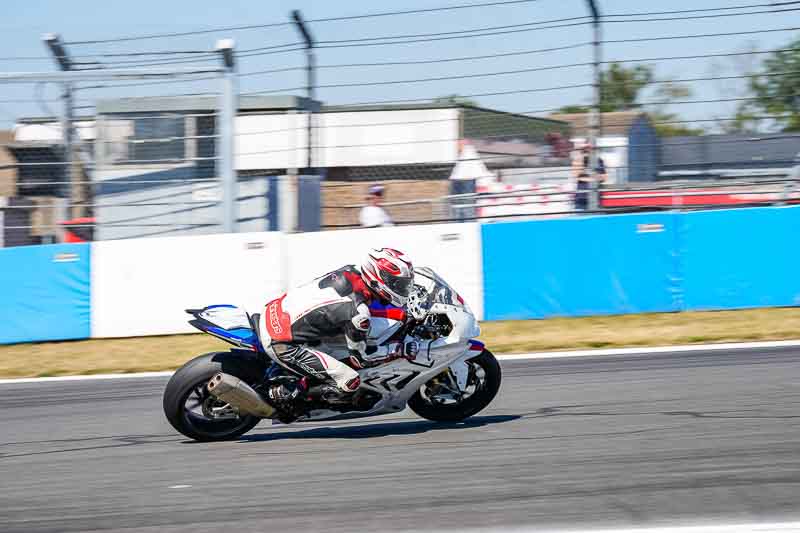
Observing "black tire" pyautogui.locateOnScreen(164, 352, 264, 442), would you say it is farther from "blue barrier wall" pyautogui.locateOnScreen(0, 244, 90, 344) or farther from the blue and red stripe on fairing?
"blue barrier wall" pyautogui.locateOnScreen(0, 244, 90, 344)

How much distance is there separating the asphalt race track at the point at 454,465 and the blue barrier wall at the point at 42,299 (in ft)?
10.7

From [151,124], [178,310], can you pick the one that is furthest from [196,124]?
[178,310]

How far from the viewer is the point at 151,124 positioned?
12.2 m

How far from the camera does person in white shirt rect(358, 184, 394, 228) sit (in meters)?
12.2

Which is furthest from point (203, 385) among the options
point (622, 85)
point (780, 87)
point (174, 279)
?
point (780, 87)

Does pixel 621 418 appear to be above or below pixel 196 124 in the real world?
below

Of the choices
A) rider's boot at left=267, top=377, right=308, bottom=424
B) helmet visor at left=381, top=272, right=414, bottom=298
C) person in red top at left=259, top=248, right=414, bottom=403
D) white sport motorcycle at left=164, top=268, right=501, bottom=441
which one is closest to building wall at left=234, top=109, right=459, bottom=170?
white sport motorcycle at left=164, top=268, right=501, bottom=441

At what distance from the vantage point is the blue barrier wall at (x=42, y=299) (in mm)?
11586

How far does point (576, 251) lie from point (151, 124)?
521cm

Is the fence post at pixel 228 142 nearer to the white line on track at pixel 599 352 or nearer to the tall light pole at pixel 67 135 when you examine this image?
the tall light pole at pixel 67 135

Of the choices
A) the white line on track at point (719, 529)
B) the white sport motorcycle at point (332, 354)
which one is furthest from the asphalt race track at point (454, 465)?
the white sport motorcycle at point (332, 354)

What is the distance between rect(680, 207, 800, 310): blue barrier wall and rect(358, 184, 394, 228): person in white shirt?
3.46 metres

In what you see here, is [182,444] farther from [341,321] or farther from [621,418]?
[621,418]

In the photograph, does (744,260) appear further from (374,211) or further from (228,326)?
(228,326)
